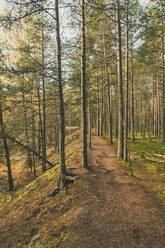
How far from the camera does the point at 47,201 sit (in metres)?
5.88

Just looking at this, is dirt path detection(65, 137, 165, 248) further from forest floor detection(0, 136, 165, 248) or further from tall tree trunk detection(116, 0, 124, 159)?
tall tree trunk detection(116, 0, 124, 159)

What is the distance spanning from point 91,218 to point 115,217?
851 mm

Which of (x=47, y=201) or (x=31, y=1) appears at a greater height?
(x=31, y=1)

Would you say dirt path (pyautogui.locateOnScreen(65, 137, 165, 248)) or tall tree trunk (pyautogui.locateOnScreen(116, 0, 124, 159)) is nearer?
dirt path (pyautogui.locateOnScreen(65, 137, 165, 248))

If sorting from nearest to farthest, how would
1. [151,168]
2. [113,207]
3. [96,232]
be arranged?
[96,232] < [113,207] < [151,168]

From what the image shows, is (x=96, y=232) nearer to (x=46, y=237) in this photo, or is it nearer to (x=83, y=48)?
(x=46, y=237)

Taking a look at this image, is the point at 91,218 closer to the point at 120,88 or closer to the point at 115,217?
the point at 115,217

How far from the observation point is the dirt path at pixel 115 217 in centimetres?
351

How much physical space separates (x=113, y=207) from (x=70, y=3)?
10.2 metres

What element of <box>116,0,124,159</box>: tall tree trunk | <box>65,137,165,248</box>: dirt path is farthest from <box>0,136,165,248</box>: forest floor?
<box>116,0,124,159</box>: tall tree trunk

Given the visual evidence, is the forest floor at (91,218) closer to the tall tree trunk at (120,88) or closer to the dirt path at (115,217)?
the dirt path at (115,217)

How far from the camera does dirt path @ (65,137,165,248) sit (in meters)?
3.51

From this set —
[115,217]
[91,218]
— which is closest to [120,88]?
[115,217]

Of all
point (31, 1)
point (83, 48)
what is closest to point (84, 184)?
point (83, 48)
